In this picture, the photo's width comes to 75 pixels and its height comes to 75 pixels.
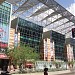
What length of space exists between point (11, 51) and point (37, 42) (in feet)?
84.3

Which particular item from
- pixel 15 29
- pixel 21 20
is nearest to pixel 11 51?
pixel 15 29

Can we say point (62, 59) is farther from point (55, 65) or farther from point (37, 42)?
point (37, 42)

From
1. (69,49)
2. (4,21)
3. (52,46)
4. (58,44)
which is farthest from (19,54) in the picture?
(69,49)

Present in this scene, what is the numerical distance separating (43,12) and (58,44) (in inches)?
671

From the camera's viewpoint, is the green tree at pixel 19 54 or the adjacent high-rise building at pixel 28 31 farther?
the adjacent high-rise building at pixel 28 31

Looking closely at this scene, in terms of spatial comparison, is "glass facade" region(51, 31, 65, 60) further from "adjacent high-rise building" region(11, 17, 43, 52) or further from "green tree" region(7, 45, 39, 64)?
"green tree" region(7, 45, 39, 64)

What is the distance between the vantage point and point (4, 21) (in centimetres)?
5484

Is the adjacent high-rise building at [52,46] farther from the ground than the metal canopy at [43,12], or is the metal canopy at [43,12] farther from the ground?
the metal canopy at [43,12]

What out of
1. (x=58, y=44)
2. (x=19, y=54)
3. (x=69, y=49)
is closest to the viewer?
(x=19, y=54)

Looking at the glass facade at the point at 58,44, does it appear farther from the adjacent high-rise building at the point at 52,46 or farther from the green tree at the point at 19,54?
the green tree at the point at 19,54

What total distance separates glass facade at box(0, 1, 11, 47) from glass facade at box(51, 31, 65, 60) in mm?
29080

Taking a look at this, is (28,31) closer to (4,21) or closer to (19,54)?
(4,21)

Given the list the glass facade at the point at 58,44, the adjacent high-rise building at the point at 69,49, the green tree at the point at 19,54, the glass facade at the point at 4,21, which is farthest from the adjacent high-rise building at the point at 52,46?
the green tree at the point at 19,54

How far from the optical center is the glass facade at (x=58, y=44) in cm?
8194
